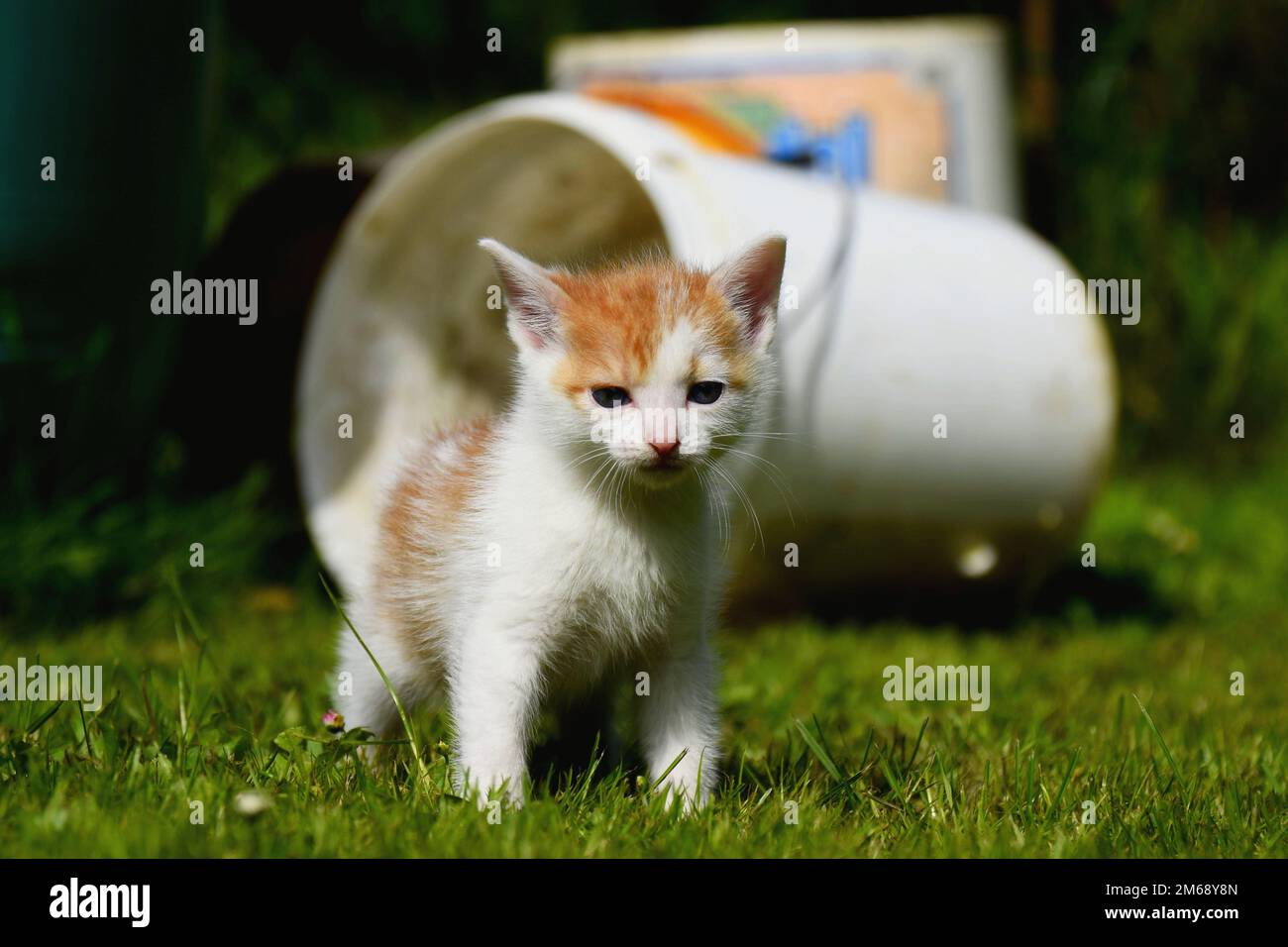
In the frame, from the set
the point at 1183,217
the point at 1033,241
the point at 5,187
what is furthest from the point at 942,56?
the point at 5,187

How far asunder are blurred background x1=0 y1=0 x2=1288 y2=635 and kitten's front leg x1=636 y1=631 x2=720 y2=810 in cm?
202

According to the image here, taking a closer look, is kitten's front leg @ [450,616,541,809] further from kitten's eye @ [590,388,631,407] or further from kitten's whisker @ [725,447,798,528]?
kitten's whisker @ [725,447,798,528]

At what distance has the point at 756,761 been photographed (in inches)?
103

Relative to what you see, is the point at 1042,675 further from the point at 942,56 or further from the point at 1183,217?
the point at 1183,217

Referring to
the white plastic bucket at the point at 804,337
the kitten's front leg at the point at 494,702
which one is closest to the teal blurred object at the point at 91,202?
the white plastic bucket at the point at 804,337

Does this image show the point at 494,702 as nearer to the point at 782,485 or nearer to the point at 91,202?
the point at 782,485

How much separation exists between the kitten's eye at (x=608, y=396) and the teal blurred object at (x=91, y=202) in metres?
2.01

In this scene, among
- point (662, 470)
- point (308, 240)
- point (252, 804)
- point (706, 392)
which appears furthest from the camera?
point (308, 240)

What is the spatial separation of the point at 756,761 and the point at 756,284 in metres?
0.90

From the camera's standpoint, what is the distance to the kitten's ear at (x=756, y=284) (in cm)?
232

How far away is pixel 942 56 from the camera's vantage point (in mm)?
5914

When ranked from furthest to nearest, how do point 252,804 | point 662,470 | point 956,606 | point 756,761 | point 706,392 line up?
point 956,606 < point 756,761 < point 706,392 < point 662,470 < point 252,804

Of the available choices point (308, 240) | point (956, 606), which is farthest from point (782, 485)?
point (308, 240)

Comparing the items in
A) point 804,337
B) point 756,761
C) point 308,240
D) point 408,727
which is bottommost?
point 756,761
